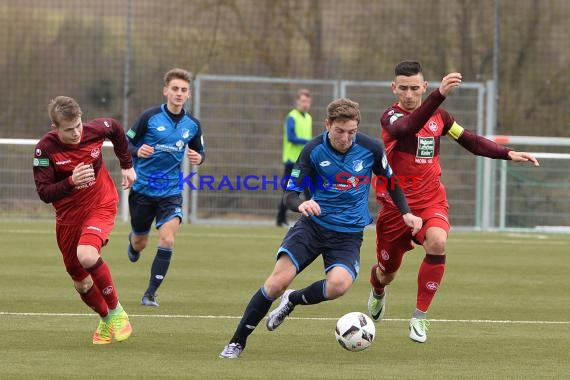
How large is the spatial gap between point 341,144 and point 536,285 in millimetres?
5236

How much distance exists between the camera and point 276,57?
2347cm

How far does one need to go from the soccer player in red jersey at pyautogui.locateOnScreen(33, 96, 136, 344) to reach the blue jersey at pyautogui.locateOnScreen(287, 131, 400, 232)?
147 cm

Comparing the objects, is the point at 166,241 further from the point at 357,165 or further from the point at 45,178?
the point at 357,165

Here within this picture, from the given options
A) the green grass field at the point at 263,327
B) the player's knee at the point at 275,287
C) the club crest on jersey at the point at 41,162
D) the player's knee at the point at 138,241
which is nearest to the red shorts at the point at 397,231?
the green grass field at the point at 263,327

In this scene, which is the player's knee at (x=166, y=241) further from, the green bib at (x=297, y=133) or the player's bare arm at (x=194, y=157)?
the green bib at (x=297, y=133)

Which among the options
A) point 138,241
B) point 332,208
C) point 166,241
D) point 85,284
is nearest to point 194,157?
point 166,241

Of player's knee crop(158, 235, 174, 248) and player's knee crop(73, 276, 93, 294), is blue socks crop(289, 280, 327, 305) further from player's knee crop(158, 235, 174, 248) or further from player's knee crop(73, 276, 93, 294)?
player's knee crop(158, 235, 174, 248)

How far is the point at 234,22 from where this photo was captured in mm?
23406

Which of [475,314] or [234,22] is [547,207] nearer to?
[234,22]

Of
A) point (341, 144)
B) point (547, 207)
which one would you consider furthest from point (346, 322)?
point (547, 207)

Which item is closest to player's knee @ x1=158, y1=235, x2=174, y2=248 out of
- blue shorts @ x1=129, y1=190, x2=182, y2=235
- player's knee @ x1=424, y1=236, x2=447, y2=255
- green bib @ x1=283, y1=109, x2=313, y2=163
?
blue shorts @ x1=129, y1=190, x2=182, y2=235

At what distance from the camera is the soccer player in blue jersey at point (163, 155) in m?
10.9

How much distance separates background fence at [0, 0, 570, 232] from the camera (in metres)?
21.4

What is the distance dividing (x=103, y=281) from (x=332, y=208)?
1644 millimetres
